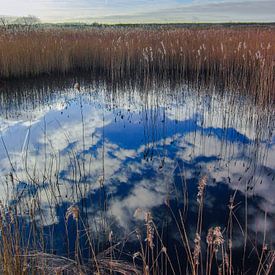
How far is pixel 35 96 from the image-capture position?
7.65 m

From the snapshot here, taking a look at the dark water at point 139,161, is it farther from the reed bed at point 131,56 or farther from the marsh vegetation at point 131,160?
the reed bed at point 131,56

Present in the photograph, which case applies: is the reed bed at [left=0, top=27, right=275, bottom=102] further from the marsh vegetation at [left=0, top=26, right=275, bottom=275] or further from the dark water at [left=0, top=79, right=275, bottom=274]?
the dark water at [left=0, top=79, right=275, bottom=274]

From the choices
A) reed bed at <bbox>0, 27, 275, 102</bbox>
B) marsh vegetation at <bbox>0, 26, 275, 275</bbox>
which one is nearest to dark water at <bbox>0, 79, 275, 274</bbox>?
marsh vegetation at <bbox>0, 26, 275, 275</bbox>

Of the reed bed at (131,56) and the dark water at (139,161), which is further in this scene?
the reed bed at (131,56)

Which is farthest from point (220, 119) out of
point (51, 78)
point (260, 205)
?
point (51, 78)

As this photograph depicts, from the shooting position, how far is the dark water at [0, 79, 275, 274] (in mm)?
3061

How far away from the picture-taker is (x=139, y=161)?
14.4 ft

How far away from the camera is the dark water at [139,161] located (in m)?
3.06

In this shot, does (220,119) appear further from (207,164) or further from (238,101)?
(207,164)

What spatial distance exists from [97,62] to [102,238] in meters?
7.84

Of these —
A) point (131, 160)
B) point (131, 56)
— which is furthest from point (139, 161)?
point (131, 56)

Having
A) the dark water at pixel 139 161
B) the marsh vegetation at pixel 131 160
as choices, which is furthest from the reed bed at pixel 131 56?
the dark water at pixel 139 161

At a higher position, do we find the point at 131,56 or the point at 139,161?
the point at 131,56

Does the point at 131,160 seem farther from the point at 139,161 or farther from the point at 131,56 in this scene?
the point at 131,56
